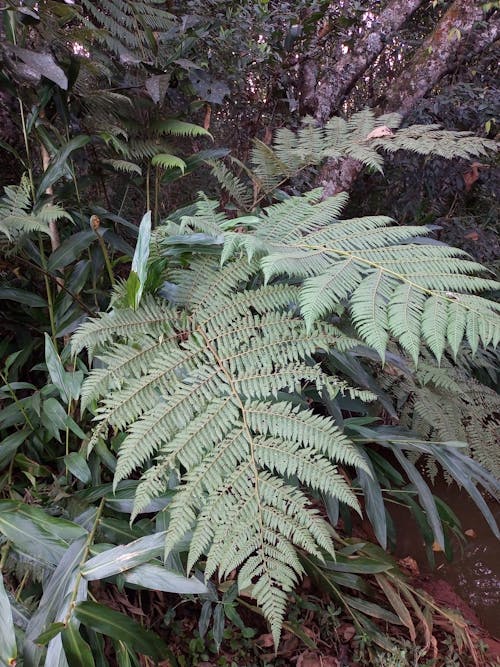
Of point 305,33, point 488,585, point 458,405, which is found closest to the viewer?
point 458,405

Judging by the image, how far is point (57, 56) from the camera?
124cm

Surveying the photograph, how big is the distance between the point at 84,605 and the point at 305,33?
213cm

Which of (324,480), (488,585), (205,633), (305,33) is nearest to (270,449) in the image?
(324,480)

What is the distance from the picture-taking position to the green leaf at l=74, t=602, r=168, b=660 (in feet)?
2.57

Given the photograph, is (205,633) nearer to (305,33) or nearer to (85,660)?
(85,660)

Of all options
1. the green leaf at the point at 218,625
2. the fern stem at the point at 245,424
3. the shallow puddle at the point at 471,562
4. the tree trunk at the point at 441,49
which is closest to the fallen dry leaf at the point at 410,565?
the shallow puddle at the point at 471,562

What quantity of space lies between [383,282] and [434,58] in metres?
1.64

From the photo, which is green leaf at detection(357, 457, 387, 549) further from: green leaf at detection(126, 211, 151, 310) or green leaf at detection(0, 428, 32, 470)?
green leaf at detection(0, 428, 32, 470)

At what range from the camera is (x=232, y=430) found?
76cm

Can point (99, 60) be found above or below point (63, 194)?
above

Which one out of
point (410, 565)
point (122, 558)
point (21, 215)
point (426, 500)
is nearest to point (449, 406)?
point (426, 500)

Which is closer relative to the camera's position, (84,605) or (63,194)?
(84,605)

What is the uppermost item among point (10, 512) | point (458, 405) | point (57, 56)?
point (57, 56)

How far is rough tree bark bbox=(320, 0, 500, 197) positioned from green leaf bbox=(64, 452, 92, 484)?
1296 mm
